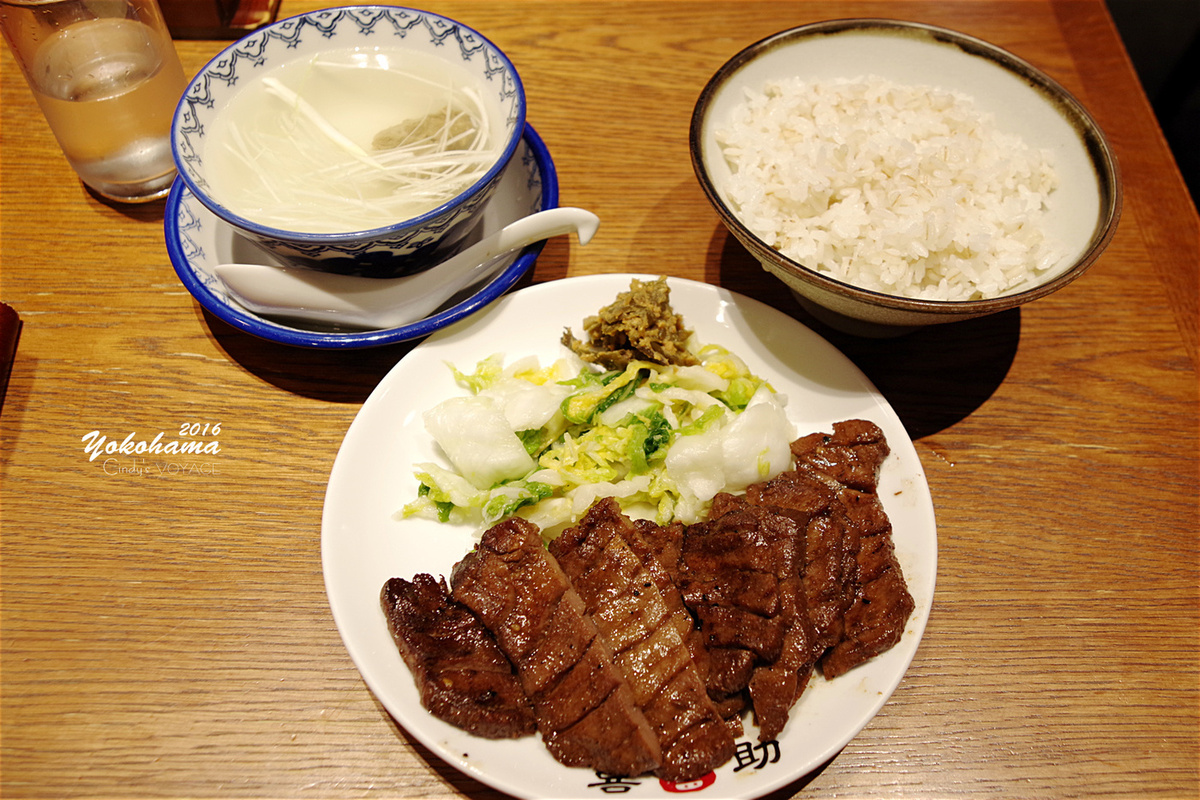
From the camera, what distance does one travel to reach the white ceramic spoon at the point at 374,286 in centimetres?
196

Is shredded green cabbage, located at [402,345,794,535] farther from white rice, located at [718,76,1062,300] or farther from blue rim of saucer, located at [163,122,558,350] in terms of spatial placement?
white rice, located at [718,76,1062,300]

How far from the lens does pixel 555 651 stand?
4.87 ft

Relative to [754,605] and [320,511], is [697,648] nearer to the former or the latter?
[754,605]

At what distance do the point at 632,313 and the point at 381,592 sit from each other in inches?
38.1

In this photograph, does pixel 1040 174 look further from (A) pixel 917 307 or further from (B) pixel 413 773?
(B) pixel 413 773

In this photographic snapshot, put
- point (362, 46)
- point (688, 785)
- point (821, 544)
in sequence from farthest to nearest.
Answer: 1. point (362, 46)
2. point (821, 544)
3. point (688, 785)

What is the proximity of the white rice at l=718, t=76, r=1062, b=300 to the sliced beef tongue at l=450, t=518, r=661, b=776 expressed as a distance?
3.74 feet

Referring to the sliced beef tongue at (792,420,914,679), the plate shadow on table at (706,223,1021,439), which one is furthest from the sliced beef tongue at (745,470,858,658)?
the plate shadow on table at (706,223,1021,439)

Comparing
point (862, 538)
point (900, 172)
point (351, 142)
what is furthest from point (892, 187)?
point (351, 142)

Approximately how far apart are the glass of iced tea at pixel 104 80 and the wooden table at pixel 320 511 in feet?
0.54

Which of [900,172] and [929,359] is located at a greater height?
[900,172]

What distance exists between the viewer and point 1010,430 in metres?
2.13

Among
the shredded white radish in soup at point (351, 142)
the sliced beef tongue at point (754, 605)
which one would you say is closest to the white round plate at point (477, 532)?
the sliced beef tongue at point (754, 605)

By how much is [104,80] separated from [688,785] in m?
2.57
